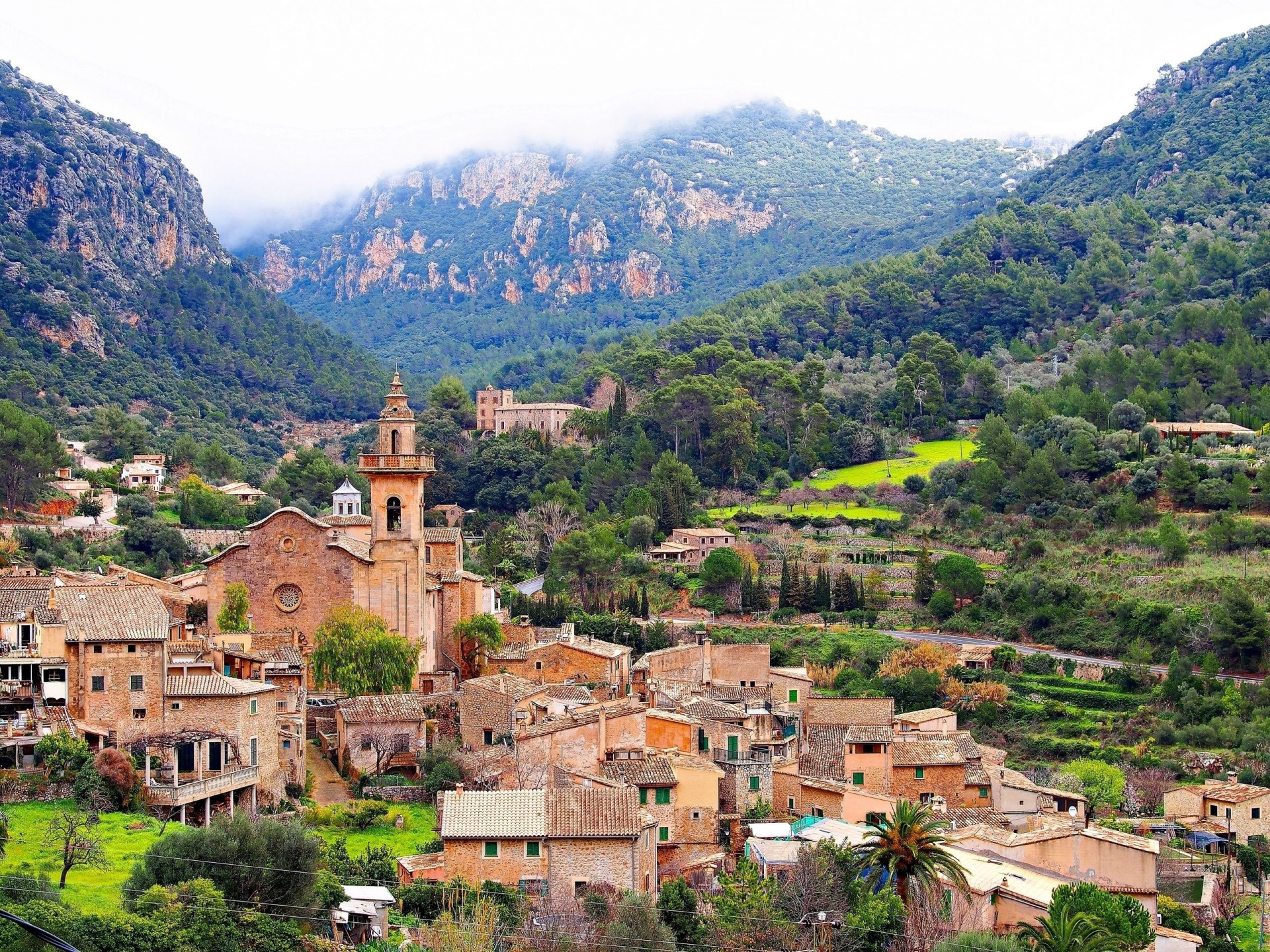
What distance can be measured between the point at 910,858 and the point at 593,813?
4.90 metres

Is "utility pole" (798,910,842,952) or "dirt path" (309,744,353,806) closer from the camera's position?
"utility pole" (798,910,842,952)

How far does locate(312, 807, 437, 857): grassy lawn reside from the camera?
29.3 metres

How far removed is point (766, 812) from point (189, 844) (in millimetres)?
11635

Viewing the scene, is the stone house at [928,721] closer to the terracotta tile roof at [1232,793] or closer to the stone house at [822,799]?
the terracotta tile roof at [1232,793]

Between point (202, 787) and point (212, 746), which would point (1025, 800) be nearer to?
point (212, 746)

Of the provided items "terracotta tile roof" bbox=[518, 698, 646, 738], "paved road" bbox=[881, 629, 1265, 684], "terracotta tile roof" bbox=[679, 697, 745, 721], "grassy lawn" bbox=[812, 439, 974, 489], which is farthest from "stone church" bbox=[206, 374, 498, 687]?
"grassy lawn" bbox=[812, 439, 974, 489]

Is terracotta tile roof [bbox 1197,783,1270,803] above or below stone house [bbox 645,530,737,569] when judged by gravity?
below

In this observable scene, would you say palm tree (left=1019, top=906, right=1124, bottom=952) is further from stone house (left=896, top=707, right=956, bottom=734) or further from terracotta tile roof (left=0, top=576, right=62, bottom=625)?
terracotta tile roof (left=0, top=576, right=62, bottom=625)

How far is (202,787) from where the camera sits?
96.4 ft

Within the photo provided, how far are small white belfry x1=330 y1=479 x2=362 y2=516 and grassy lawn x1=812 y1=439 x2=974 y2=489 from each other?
20.9 metres

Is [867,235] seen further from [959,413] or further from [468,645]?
[468,645]

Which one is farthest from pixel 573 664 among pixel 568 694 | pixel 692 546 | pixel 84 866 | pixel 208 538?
pixel 208 538

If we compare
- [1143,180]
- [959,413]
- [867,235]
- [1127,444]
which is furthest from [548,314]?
[1127,444]

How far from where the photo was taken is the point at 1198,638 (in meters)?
51.1
